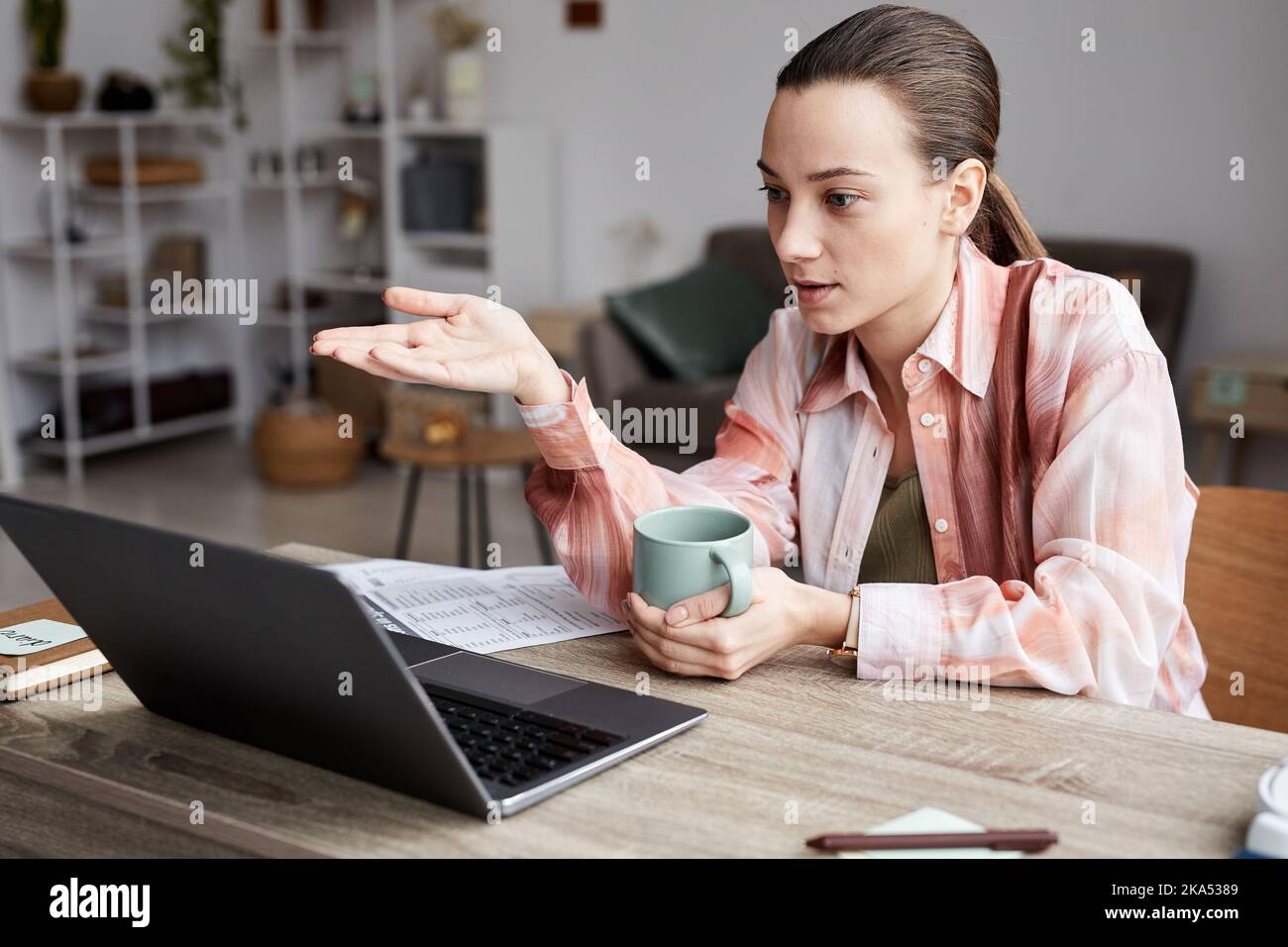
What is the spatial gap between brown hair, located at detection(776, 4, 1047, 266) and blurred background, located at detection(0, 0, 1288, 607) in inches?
89.2

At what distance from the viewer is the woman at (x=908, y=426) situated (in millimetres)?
1054

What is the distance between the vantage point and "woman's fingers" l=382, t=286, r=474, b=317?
3.62ft

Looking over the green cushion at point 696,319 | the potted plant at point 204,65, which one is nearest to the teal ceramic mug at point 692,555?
the green cushion at point 696,319

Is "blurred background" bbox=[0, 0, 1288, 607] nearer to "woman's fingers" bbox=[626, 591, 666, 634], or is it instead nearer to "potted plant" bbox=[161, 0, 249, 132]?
"potted plant" bbox=[161, 0, 249, 132]

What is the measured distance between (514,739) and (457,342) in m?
0.37

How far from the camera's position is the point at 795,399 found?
4.74ft

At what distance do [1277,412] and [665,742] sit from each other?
3013mm

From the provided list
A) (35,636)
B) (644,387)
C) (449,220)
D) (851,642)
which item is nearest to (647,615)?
(851,642)

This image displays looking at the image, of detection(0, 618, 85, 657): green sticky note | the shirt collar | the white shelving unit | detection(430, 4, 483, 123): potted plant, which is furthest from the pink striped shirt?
the white shelving unit

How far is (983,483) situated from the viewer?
4.29 ft

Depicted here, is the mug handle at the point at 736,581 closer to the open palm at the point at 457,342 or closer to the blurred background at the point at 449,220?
the open palm at the point at 457,342
